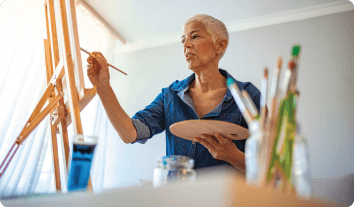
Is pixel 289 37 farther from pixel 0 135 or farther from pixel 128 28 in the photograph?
pixel 0 135

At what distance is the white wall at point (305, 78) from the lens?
7.53 ft

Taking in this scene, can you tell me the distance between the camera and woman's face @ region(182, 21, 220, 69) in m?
1.36

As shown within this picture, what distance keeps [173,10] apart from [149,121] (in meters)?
2.03

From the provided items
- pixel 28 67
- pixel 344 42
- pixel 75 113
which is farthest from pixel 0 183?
pixel 344 42

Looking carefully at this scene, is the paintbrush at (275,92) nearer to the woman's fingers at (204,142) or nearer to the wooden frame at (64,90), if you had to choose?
the woman's fingers at (204,142)

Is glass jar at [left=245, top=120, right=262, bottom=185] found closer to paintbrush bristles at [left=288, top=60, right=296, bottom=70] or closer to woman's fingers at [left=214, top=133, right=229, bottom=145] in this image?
paintbrush bristles at [left=288, top=60, right=296, bottom=70]

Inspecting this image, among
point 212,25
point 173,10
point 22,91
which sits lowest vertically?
point 22,91

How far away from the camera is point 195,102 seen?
4.58 ft

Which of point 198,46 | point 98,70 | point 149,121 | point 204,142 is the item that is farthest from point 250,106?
point 198,46

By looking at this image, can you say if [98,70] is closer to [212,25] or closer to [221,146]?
[221,146]

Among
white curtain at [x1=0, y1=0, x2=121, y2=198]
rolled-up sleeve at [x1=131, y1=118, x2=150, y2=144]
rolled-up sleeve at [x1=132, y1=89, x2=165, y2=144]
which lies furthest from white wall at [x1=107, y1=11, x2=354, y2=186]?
rolled-up sleeve at [x1=131, y1=118, x2=150, y2=144]

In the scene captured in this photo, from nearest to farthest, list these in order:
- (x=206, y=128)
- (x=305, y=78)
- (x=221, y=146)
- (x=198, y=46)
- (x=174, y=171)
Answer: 1. (x=174, y=171)
2. (x=206, y=128)
3. (x=221, y=146)
4. (x=198, y=46)
5. (x=305, y=78)

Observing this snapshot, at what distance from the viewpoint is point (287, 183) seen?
0.40 meters

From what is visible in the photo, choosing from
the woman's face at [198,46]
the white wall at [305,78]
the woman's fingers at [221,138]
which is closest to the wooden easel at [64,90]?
the woman's fingers at [221,138]
